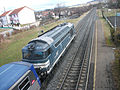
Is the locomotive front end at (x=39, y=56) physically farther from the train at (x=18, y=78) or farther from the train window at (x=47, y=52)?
the train at (x=18, y=78)

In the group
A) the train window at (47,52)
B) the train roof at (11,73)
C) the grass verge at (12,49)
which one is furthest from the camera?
the grass verge at (12,49)

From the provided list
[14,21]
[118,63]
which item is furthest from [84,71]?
[14,21]

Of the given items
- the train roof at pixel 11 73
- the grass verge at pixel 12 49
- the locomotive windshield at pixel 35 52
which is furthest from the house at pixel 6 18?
the train roof at pixel 11 73

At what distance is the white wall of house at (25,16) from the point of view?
6253cm

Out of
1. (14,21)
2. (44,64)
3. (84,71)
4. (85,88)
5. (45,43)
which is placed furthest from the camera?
(14,21)

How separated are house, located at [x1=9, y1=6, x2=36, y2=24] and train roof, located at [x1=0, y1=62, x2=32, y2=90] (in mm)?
58740

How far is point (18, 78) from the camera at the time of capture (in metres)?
7.10

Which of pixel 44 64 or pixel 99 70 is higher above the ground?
pixel 44 64

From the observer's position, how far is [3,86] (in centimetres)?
629

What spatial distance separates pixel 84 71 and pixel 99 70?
1.64 m

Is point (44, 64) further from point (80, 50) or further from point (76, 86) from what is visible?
point (80, 50)

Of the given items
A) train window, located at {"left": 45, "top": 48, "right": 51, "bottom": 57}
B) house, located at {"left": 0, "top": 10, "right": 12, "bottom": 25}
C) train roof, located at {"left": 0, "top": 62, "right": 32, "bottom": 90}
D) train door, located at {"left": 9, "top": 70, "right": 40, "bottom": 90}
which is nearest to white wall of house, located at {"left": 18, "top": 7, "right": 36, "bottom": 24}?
house, located at {"left": 0, "top": 10, "right": 12, "bottom": 25}

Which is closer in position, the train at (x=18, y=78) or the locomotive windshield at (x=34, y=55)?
the train at (x=18, y=78)

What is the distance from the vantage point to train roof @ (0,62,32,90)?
21.3ft
